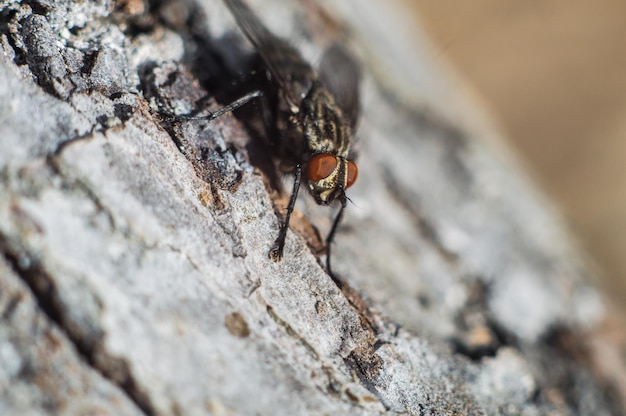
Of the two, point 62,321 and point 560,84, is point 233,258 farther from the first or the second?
point 560,84

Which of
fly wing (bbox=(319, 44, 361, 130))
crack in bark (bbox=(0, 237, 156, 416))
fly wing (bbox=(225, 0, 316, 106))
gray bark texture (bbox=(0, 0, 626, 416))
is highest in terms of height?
fly wing (bbox=(319, 44, 361, 130))

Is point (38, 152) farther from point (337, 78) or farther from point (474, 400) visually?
point (337, 78)

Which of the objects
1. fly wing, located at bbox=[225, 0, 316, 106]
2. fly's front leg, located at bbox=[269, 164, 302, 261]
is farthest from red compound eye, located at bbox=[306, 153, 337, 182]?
fly wing, located at bbox=[225, 0, 316, 106]

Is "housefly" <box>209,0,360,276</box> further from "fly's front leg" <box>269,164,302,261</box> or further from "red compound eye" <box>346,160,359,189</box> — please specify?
"fly's front leg" <box>269,164,302,261</box>

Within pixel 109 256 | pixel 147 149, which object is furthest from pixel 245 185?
pixel 109 256

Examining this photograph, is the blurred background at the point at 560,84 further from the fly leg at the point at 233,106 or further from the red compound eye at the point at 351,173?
the fly leg at the point at 233,106

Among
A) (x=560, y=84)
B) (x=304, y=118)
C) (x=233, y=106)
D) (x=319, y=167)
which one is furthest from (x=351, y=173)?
(x=560, y=84)
